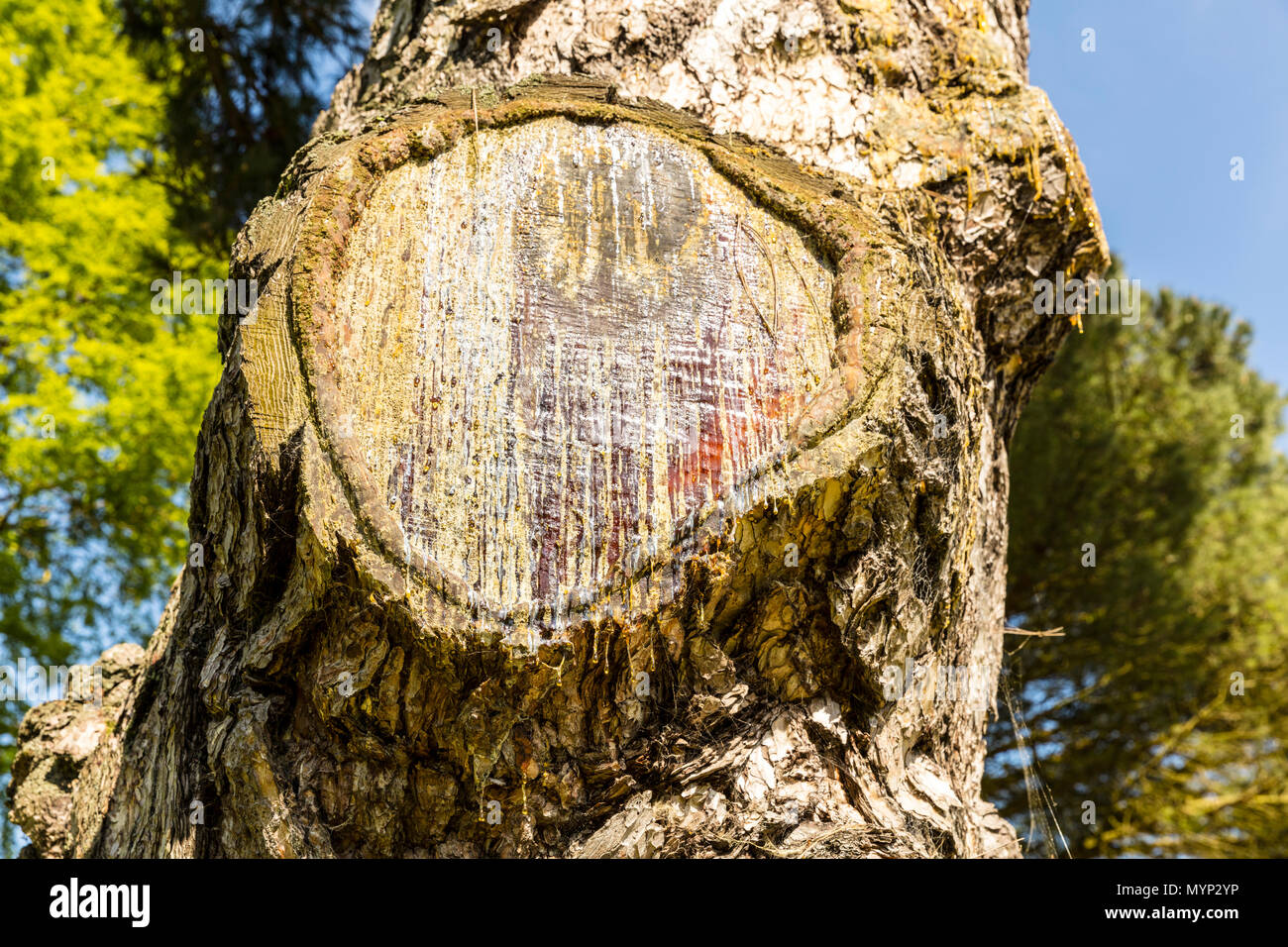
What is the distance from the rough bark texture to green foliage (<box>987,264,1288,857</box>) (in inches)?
271

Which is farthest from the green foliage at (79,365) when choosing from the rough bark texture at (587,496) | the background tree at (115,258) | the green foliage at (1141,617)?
the green foliage at (1141,617)

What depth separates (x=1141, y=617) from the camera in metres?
8.66

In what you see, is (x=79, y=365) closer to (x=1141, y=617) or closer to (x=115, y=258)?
(x=115, y=258)

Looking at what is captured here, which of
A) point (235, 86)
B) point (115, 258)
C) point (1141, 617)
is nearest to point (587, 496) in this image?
point (235, 86)

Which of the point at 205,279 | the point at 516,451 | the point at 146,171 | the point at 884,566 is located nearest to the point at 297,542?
the point at 516,451

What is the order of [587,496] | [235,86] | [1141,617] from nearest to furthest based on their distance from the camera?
1. [587,496]
2. [235,86]
3. [1141,617]

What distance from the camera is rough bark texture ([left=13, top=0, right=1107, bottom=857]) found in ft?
5.17

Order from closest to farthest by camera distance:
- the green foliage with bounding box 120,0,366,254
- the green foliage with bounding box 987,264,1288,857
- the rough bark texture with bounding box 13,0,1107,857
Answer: the rough bark texture with bounding box 13,0,1107,857
the green foliage with bounding box 120,0,366,254
the green foliage with bounding box 987,264,1288,857

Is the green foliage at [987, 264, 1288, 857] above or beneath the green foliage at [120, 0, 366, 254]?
beneath

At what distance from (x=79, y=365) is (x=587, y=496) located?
5848 millimetres

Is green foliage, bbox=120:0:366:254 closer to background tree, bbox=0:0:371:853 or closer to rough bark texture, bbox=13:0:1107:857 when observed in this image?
background tree, bbox=0:0:371:853

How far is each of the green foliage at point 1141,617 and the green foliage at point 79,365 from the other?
6.39 meters

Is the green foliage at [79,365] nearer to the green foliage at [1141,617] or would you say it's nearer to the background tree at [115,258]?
the background tree at [115,258]

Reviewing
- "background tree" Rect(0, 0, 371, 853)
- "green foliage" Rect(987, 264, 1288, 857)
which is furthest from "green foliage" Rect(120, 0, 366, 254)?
"green foliage" Rect(987, 264, 1288, 857)
